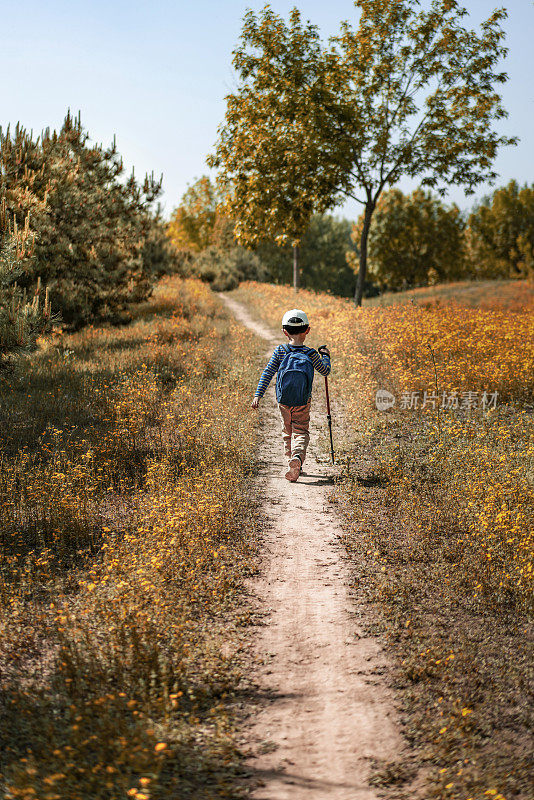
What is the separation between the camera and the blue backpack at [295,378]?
7.59 metres

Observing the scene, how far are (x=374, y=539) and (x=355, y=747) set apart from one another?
9.43 ft

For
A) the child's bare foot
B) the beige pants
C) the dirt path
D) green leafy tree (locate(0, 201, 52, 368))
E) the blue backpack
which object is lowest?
the dirt path

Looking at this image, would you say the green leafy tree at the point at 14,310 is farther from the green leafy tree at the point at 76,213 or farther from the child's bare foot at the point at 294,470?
the child's bare foot at the point at 294,470

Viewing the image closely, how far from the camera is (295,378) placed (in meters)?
7.59

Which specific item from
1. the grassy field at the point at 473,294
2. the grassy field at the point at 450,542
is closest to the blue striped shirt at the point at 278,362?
the grassy field at the point at 450,542

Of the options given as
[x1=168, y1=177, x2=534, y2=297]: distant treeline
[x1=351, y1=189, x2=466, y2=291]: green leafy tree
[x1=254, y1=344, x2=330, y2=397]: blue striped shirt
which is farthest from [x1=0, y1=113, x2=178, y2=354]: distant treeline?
[x1=351, y1=189, x2=466, y2=291]: green leafy tree

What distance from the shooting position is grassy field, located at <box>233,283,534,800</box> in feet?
12.0

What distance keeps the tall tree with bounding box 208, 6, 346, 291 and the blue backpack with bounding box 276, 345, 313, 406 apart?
41.6ft

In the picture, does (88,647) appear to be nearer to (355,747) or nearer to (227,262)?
(355,747)

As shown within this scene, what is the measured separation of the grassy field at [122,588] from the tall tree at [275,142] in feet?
34.1

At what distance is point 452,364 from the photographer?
11.8 meters

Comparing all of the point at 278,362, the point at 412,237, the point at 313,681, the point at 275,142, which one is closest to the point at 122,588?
the point at 313,681

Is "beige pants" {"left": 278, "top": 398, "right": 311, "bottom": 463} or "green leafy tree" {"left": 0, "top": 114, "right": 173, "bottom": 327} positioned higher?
"green leafy tree" {"left": 0, "top": 114, "right": 173, "bottom": 327}

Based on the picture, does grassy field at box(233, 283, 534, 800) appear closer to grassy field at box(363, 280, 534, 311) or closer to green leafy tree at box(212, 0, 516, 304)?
green leafy tree at box(212, 0, 516, 304)
